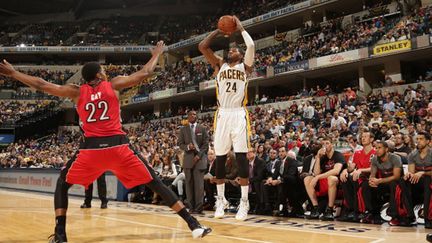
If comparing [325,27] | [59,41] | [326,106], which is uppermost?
[59,41]

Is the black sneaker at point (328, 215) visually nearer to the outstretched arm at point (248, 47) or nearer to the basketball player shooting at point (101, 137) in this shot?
the outstretched arm at point (248, 47)

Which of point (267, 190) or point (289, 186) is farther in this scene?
point (267, 190)

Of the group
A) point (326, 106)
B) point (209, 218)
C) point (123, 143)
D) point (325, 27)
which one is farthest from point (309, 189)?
point (325, 27)

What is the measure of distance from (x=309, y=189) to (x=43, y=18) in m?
47.3

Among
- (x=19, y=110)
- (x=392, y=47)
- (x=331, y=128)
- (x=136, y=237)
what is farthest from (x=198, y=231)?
(x=19, y=110)

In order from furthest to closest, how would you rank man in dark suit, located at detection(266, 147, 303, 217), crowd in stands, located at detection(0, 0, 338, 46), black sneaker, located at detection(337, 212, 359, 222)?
crowd in stands, located at detection(0, 0, 338, 46) < man in dark suit, located at detection(266, 147, 303, 217) < black sneaker, located at detection(337, 212, 359, 222)

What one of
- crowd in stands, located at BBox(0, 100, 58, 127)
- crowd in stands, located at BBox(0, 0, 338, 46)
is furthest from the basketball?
crowd in stands, located at BBox(0, 100, 58, 127)

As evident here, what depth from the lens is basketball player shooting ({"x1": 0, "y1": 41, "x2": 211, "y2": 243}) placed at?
3990 millimetres

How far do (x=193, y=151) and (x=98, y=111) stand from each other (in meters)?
3.63

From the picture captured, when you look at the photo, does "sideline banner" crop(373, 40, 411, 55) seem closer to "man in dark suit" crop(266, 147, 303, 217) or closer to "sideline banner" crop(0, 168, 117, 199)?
"man in dark suit" crop(266, 147, 303, 217)

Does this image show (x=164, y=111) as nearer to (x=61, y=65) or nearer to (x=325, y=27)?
(x=61, y=65)

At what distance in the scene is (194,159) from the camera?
748 cm

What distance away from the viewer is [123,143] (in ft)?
13.4

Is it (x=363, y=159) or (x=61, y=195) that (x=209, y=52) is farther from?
(x=363, y=159)
